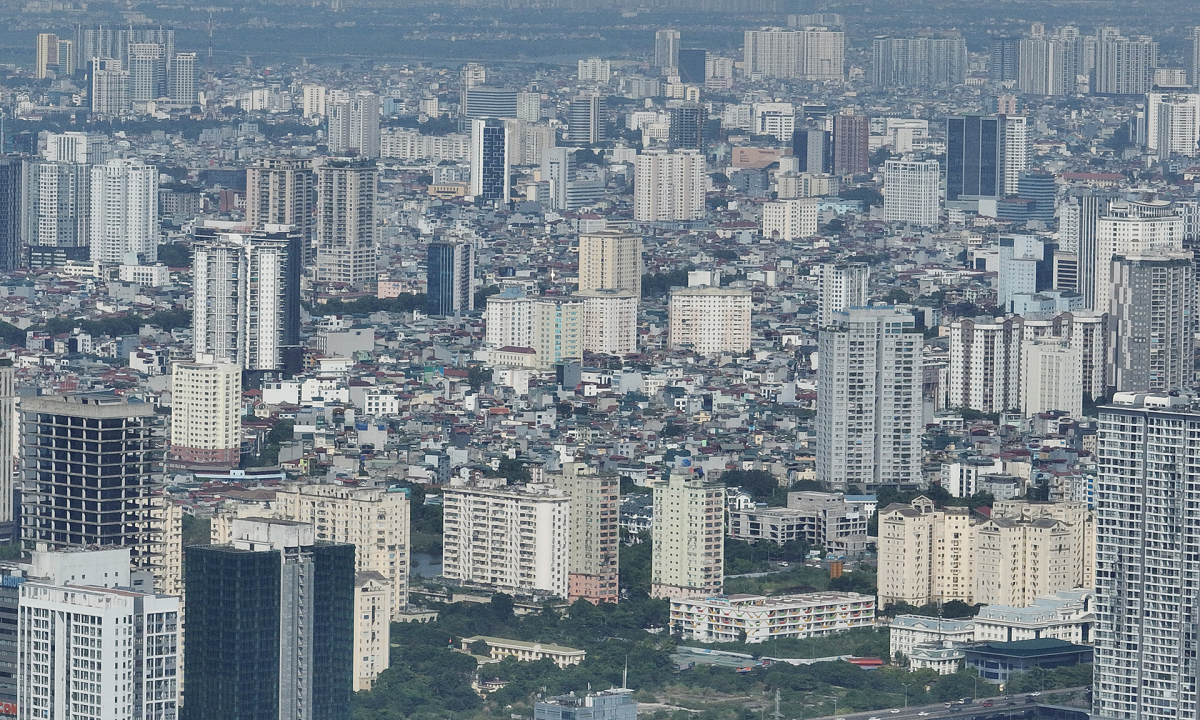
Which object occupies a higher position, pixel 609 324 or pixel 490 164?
pixel 490 164

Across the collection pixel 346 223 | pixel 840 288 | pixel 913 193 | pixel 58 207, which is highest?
pixel 913 193

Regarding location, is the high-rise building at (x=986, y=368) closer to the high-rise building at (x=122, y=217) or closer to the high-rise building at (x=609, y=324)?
the high-rise building at (x=609, y=324)

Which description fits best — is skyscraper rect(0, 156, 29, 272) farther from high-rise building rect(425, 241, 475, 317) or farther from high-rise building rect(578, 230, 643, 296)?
high-rise building rect(578, 230, 643, 296)

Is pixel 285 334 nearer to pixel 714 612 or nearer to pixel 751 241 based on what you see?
pixel 714 612

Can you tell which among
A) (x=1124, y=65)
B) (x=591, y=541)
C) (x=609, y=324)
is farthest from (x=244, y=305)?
(x=1124, y=65)

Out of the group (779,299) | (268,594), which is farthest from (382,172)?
(268,594)

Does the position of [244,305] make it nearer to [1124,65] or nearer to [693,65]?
[1124,65]

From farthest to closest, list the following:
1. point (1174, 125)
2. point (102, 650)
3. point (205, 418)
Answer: point (1174, 125)
point (205, 418)
point (102, 650)

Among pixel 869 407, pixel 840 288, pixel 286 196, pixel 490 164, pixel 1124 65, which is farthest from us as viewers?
pixel 1124 65
